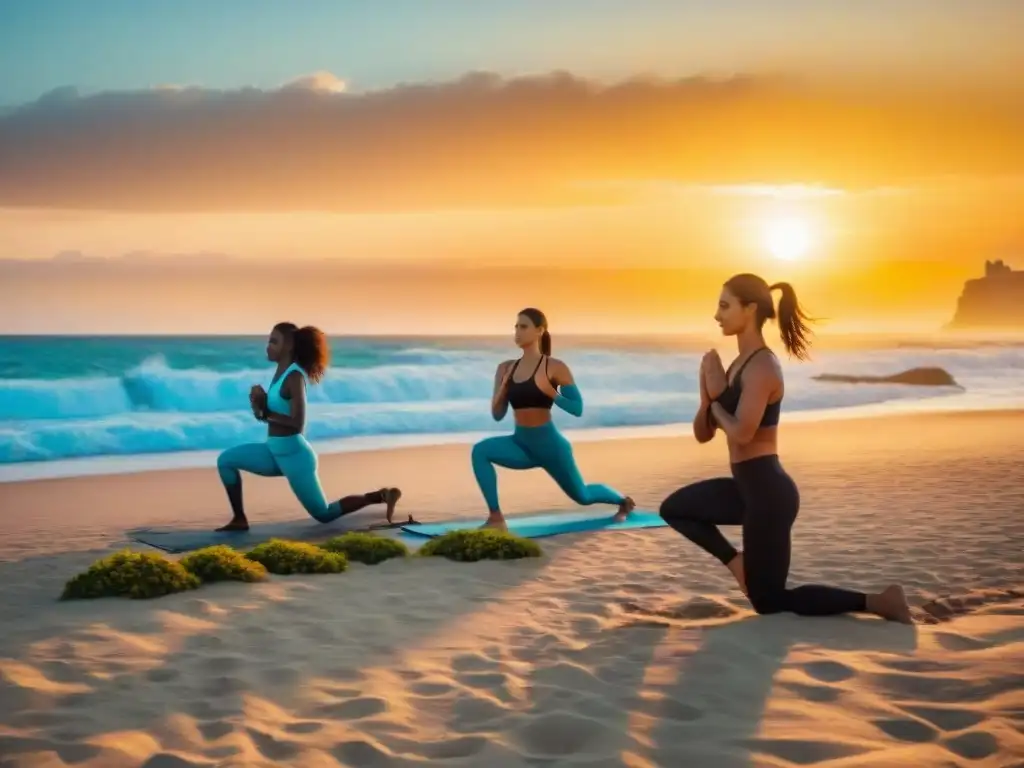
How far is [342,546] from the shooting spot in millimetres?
7629

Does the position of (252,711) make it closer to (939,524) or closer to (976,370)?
(939,524)

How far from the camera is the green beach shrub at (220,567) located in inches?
266

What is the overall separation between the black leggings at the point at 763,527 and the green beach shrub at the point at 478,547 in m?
2.15

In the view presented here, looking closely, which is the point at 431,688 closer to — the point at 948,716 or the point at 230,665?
the point at 230,665

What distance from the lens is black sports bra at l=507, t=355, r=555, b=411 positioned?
8.62 m

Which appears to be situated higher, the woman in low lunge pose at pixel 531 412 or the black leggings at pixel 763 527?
the woman in low lunge pose at pixel 531 412

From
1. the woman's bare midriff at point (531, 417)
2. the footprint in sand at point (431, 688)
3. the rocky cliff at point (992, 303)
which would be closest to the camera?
the footprint in sand at point (431, 688)

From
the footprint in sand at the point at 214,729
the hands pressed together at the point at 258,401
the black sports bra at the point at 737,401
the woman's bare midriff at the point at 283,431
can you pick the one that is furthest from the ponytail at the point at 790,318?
the woman's bare midriff at the point at 283,431

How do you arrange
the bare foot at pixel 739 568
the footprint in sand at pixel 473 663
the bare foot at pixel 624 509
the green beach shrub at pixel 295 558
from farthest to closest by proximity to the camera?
the bare foot at pixel 624 509 < the green beach shrub at pixel 295 558 < the bare foot at pixel 739 568 < the footprint in sand at pixel 473 663

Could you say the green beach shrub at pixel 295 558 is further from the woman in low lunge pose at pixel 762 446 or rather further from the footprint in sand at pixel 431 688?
the woman in low lunge pose at pixel 762 446

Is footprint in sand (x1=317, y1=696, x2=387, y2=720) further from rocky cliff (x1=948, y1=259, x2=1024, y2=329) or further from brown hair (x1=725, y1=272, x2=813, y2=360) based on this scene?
rocky cliff (x1=948, y1=259, x2=1024, y2=329)

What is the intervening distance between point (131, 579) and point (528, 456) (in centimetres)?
327

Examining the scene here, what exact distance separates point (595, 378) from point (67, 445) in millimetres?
25551

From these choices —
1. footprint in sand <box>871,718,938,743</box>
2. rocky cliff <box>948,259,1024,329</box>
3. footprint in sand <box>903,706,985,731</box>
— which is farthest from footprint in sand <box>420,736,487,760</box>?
rocky cliff <box>948,259,1024,329</box>
